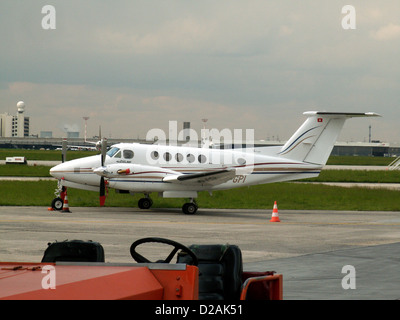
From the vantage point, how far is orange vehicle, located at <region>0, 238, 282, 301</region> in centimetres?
459

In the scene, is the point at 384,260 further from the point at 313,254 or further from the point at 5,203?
the point at 5,203

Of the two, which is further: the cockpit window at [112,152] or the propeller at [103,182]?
the cockpit window at [112,152]

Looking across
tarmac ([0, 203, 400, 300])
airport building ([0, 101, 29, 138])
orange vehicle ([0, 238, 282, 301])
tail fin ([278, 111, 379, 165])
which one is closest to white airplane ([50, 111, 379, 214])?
tail fin ([278, 111, 379, 165])

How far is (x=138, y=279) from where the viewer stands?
4.89 meters

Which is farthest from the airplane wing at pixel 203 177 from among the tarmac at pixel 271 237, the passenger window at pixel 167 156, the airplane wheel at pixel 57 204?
the airplane wheel at pixel 57 204

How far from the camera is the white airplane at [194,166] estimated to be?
90.9 feet

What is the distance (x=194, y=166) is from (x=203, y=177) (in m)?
1.50

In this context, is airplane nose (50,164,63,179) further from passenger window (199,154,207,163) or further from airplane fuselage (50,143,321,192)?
passenger window (199,154,207,163)

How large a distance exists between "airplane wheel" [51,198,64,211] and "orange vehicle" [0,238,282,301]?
21.5 meters

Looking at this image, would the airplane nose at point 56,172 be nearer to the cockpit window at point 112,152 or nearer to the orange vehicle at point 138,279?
the cockpit window at point 112,152

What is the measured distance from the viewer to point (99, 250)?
253 inches

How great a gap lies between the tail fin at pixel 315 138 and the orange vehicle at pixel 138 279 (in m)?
24.1
